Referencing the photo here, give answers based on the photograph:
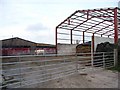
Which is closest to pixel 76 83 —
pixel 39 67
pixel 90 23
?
pixel 39 67

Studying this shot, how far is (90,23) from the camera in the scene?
63.5ft

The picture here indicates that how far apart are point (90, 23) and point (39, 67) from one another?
1257 centimetres

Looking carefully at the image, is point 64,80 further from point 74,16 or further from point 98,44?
point 74,16

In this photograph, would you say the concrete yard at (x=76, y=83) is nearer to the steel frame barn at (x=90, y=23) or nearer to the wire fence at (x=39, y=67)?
the wire fence at (x=39, y=67)

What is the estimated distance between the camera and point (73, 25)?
1991 cm

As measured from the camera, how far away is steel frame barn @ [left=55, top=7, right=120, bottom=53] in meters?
16.0

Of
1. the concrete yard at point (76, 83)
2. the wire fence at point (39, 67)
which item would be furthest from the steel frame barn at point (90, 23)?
the concrete yard at point (76, 83)

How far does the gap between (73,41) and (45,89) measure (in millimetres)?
15573

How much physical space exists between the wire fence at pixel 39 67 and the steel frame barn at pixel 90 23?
8.43 ft

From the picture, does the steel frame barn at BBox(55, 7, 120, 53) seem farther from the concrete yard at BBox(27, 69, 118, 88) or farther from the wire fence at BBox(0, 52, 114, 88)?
the concrete yard at BBox(27, 69, 118, 88)

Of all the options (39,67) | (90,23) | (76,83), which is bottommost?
(76,83)

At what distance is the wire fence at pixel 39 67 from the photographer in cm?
611

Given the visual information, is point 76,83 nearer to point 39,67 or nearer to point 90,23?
point 39,67

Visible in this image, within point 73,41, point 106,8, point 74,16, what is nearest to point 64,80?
point 106,8
